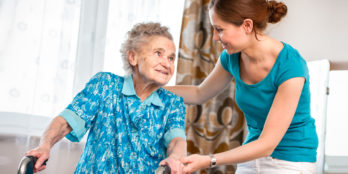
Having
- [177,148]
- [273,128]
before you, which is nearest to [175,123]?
Result: [177,148]

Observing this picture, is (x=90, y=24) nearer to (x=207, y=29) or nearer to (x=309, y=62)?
(x=207, y=29)

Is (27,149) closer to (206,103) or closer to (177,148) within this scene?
(177,148)

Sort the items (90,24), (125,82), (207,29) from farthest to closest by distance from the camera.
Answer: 1. (207,29)
2. (90,24)
3. (125,82)

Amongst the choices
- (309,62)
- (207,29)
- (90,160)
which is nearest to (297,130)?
(90,160)

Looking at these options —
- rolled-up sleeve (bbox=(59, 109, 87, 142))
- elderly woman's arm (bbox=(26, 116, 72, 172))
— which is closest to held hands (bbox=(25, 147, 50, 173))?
elderly woman's arm (bbox=(26, 116, 72, 172))

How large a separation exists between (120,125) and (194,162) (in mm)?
336

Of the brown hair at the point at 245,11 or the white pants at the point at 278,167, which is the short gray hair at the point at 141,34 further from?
the white pants at the point at 278,167

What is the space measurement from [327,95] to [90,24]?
1.66m

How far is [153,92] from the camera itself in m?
1.50

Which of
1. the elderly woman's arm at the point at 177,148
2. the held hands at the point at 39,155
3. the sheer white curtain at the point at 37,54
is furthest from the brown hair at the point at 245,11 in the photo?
the sheer white curtain at the point at 37,54

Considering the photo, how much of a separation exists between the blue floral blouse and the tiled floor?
94 cm

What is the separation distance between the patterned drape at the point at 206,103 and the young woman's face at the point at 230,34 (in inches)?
51.3

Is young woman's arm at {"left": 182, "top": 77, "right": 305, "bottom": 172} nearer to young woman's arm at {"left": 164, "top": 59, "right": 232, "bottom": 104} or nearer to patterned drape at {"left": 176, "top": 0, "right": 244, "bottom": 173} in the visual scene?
young woman's arm at {"left": 164, "top": 59, "right": 232, "bottom": 104}

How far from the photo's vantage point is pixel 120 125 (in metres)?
1.41
